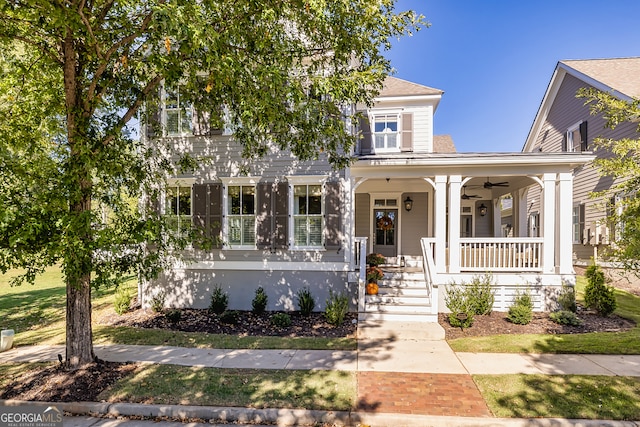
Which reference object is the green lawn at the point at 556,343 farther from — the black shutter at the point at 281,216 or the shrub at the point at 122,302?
the shrub at the point at 122,302

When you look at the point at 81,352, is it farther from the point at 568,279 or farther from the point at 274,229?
the point at 568,279

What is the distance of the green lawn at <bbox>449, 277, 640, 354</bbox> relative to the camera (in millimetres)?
6055

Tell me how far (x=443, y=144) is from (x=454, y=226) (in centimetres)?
807

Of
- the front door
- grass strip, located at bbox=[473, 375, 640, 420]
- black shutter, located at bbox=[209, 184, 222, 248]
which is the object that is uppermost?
black shutter, located at bbox=[209, 184, 222, 248]

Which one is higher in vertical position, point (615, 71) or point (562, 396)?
point (615, 71)

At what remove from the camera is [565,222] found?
8672 mm

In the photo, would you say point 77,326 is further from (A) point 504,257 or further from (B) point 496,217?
(B) point 496,217

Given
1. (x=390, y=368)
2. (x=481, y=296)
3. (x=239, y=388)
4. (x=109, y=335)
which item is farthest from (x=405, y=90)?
(x=109, y=335)

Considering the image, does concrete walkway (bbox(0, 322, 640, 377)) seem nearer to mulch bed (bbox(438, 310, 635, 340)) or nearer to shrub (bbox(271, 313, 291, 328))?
mulch bed (bbox(438, 310, 635, 340))

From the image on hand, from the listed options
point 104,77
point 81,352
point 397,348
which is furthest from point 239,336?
point 104,77

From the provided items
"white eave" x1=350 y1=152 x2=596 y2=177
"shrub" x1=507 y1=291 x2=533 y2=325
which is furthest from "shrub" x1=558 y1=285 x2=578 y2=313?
"white eave" x1=350 y1=152 x2=596 y2=177

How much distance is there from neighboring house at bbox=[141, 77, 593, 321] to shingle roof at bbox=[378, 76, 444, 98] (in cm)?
377

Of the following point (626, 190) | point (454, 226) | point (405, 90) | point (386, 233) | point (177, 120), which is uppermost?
point (405, 90)

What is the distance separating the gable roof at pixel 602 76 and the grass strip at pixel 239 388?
42.5 feet
